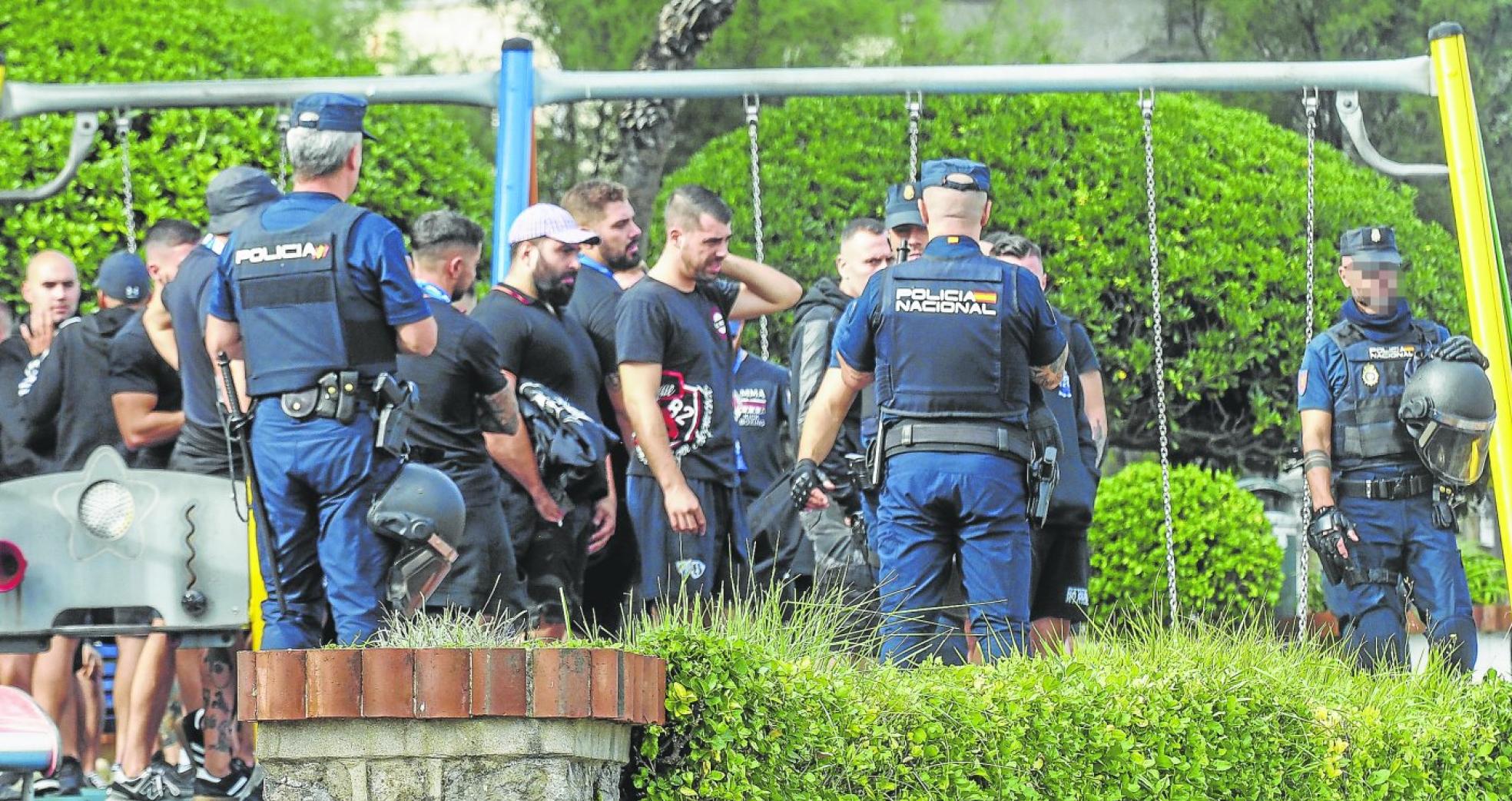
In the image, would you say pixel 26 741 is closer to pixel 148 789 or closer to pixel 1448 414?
pixel 148 789

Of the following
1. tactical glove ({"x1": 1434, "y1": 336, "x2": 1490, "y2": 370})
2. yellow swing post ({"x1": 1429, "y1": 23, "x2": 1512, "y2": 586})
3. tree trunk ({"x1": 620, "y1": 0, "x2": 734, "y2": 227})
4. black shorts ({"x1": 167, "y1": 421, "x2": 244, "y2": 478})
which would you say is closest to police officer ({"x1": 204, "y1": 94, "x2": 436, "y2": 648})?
black shorts ({"x1": 167, "y1": 421, "x2": 244, "y2": 478})

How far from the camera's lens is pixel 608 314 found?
8578 millimetres

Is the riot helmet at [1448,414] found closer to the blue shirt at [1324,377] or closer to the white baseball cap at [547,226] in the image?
the blue shirt at [1324,377]

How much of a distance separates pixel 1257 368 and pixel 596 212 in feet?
28.7

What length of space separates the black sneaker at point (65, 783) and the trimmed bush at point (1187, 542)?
7276 mm

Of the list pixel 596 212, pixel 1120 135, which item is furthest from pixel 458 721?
pixel 1120 135

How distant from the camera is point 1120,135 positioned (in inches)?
643

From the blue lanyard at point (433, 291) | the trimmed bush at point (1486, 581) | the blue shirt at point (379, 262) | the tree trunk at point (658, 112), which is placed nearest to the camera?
the blue shirt at point (379, 262)

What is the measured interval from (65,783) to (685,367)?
2.59 metres

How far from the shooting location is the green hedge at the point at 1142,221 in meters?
16.0

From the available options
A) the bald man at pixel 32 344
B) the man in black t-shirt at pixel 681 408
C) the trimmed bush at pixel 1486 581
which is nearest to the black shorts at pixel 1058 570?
the man in black t-shirt at pixel 681 408

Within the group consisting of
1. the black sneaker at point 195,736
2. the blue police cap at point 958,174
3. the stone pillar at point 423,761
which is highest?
the blue police cap at point 958,174

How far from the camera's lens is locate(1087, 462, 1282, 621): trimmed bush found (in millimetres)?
13766

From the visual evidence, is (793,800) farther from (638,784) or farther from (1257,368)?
(1257,368)
